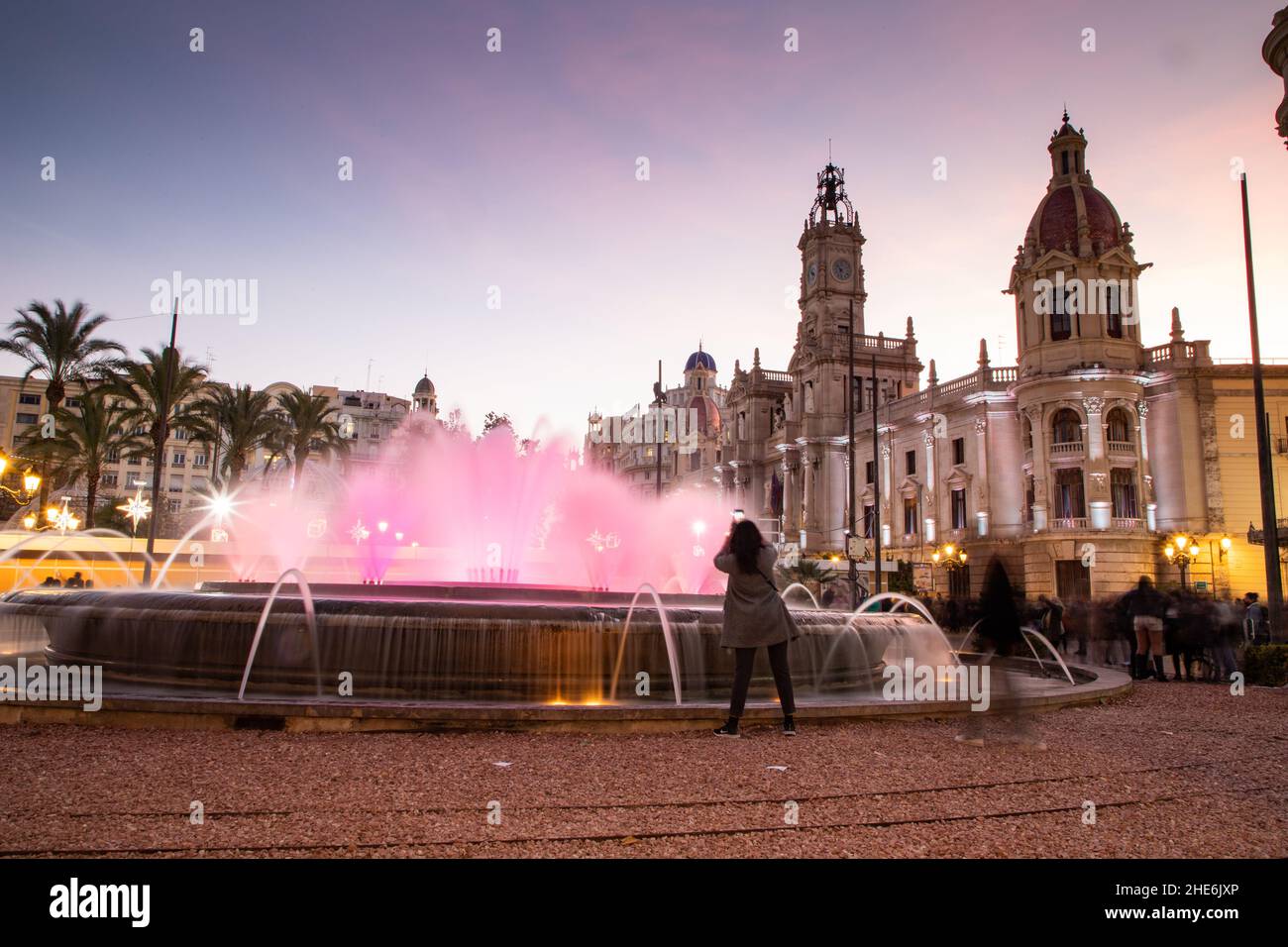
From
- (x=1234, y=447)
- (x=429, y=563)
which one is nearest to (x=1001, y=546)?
(x=1234, y=447)

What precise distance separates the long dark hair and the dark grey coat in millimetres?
38

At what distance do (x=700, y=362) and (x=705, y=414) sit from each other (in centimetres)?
2090

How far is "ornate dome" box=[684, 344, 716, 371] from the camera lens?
118 meters

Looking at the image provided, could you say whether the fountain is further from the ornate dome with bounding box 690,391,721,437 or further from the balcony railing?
the ornate dome with bounding box 690,391,721,437

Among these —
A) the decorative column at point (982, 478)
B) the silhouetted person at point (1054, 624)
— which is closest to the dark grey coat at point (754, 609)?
the silhouetted person at point (1054, 624)

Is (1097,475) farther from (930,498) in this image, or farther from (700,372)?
(700,372)

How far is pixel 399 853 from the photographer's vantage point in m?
3.49

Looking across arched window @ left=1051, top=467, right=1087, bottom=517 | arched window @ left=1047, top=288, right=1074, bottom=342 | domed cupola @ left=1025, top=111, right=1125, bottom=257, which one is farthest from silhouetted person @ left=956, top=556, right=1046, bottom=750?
domed cupola @ left=1025, top=111, right=1125, bottom=257

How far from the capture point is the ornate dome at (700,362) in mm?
117750

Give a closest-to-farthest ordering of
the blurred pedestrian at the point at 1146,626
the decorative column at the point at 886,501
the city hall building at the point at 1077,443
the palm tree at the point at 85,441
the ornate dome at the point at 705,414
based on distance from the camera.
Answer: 1. the blurred pedestrian at the point at 1146,626
2. the palm tree at the point at 85,441
3. the city hall building at the point at 1077,443
4. the decorative column at the point at 886,501
5. the ornate dome at the point at 705,414

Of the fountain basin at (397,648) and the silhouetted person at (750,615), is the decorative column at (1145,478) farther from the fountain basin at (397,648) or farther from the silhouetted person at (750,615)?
the silhouetted person at (750,615)

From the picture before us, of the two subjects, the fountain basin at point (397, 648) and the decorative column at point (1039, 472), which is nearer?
the fountain basin at point (397, 648)

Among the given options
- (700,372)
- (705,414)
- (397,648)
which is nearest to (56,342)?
(397,648)

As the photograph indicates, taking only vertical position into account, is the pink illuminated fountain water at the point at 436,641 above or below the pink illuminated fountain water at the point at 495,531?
below
